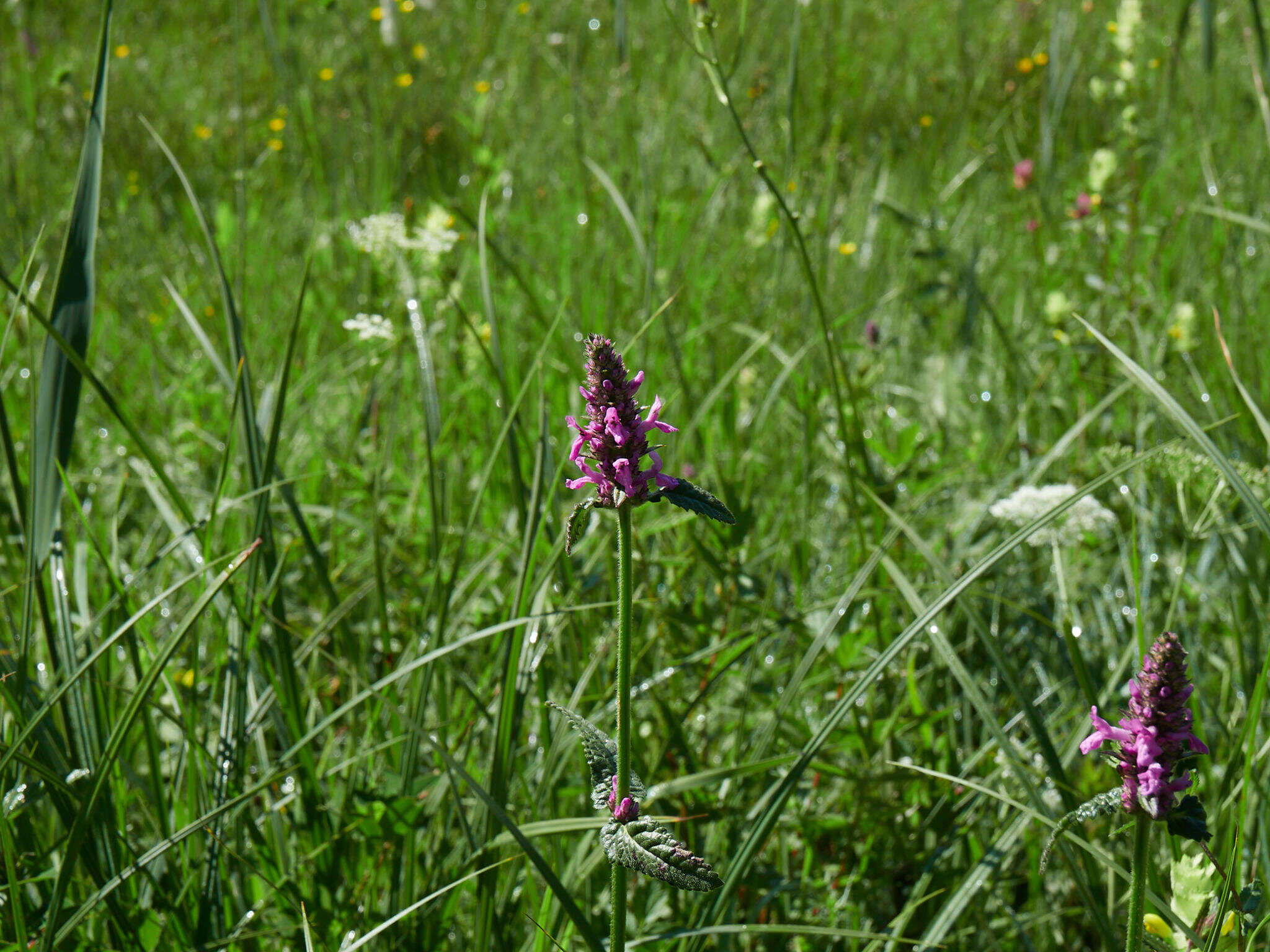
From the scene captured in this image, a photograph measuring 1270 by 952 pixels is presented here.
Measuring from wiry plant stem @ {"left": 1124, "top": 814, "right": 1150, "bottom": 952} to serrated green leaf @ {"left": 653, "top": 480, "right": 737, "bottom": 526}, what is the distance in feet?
1.16

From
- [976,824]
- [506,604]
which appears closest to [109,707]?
[506,604]

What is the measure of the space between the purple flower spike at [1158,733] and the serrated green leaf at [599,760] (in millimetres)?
324

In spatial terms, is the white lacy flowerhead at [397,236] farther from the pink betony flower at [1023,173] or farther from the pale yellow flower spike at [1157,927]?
the pink betony flower at [1023,173]

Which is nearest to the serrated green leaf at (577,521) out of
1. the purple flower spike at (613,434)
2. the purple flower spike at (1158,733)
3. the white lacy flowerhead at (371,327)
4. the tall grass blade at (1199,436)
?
the purple flower spike at (613,434)

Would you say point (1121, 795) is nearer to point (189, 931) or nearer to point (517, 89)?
point (189, 931)

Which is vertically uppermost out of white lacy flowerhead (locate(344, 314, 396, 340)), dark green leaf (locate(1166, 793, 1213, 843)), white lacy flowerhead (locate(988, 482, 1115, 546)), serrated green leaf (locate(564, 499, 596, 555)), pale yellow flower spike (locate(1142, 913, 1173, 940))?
serrated green leaf (locate(564, 499, 596, 555))

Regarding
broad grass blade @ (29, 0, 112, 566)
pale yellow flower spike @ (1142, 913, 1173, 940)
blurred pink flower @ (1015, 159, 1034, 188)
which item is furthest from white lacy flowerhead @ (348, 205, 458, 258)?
blurred pink flower @ (1015, 159, 1034, 188)

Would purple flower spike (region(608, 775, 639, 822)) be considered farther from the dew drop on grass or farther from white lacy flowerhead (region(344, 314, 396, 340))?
white lacy flowerhead (region(344, 314, 396, 340))

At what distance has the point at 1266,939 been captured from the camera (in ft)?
3.87

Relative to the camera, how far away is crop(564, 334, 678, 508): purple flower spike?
2.20ft

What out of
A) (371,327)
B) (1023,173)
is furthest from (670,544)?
(1023,173)

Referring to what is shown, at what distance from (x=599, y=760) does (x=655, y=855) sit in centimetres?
11

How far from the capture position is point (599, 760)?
30.5 inches

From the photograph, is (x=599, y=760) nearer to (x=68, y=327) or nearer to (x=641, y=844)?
(x=641, y=844)
